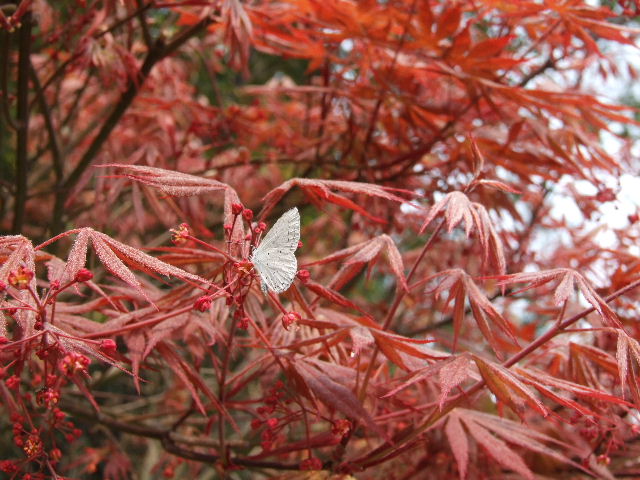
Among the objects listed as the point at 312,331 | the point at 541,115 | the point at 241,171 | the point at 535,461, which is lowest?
the point at 535,461

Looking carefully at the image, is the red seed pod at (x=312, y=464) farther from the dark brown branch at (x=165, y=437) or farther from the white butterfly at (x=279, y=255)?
the white butterfly at (x=279, y=255)

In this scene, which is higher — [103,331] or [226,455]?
[103,331]

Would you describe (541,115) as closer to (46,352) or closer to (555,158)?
(555,158)

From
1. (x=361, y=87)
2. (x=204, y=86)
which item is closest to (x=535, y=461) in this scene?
(x=361, y=87)

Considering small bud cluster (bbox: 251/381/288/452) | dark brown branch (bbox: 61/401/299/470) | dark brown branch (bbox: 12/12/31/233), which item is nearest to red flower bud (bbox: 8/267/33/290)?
small bud cluster (bbox: 251/381/288/452)

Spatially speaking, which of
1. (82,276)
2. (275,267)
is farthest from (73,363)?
(275,267)

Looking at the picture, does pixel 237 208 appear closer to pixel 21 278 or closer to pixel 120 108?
pixel 21 278

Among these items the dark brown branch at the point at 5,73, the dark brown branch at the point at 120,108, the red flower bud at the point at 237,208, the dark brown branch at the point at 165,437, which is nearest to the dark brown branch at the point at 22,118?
the dark brown branch at the point at 5,73

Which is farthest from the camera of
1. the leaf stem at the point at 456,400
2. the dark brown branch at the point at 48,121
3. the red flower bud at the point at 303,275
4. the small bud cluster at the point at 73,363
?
the dark brown branch at the point at 48,121

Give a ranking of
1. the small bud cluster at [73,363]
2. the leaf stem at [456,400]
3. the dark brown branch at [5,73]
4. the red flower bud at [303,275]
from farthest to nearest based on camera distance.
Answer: the dark brown branch at [5,73] < the leaf stem at [456,400] < the red flower bud at [303,275] < the small bud cluster at [73,363]
